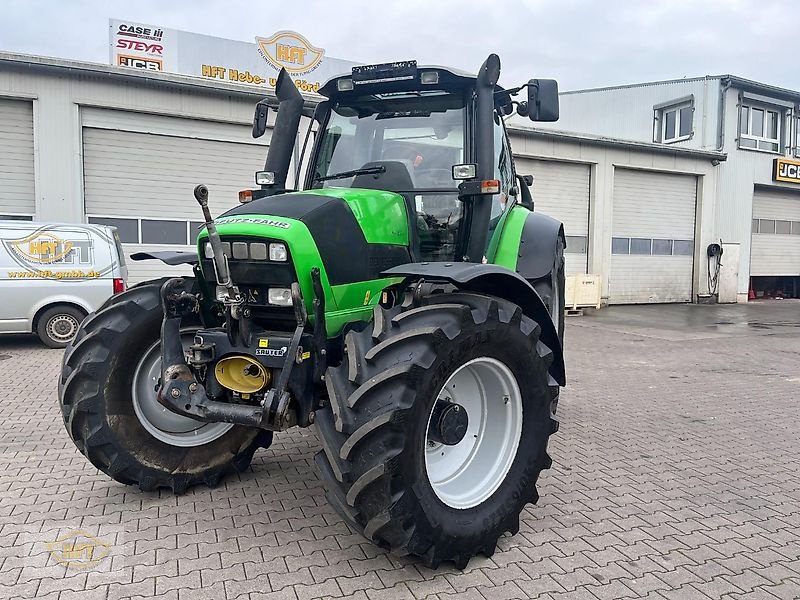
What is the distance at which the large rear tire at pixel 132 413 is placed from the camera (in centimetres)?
374

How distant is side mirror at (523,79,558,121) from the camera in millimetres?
4262

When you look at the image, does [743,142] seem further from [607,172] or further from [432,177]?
[432,177]

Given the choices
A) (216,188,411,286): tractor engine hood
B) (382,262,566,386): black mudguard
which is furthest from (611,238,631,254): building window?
(216,188,411,286): tractor engine hood

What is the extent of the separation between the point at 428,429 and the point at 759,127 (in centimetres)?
2163

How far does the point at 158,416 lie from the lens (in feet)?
13.3

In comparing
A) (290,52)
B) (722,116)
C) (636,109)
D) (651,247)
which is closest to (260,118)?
(290,52)

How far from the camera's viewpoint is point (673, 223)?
768 inches

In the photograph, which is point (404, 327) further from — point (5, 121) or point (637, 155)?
point (637, 155)

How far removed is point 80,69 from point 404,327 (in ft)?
35.1

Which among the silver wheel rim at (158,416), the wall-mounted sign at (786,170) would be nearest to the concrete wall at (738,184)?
the wall-mounted sign at (786,170)

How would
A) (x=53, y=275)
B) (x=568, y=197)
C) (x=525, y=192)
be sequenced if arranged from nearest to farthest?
1. (x=525, y=192)
2. (x=53, y=275)
3. (x=568, y=197)

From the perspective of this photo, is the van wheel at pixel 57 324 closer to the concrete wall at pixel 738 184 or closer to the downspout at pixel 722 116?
the concrete wall at pixel 738 184

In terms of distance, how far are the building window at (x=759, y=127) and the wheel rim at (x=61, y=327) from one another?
62.7ft

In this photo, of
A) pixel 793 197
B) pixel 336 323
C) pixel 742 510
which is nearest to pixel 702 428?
pixel 742 510
